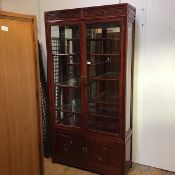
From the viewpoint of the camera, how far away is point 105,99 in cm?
289

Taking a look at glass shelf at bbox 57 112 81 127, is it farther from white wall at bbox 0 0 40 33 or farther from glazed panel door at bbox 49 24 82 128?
white wall at bbox 0 0 40 33

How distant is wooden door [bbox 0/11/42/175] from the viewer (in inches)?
72.7

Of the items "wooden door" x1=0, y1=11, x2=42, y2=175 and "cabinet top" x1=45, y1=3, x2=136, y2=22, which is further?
"cabinet top" x1=45, y1=3, x2=136, y2=22

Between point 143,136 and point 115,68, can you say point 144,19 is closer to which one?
point 115,68

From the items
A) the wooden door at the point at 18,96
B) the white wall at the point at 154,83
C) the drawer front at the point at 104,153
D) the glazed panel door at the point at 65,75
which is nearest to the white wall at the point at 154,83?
the white wall at the point at 154,83

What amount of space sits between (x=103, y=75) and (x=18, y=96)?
1.20 m

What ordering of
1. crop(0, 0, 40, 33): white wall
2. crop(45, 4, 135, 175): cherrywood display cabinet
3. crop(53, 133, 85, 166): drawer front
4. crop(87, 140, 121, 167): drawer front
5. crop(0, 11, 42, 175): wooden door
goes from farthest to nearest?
crop(0, 0, 40, 33): white wall, crop(53, 133, 85, 166): drawer front, crop(87, 140, 121, 167): drawer front, crop(45, 4, 135, 175): cherrywood display cabinet, crop(0, 11, 42, 175): wooden door

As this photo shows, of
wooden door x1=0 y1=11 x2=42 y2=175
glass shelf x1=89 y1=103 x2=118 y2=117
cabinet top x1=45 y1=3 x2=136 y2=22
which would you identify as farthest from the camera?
glass shelf x1=89 y1=103 x2=118 y2=117

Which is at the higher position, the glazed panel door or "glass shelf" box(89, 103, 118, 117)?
the glazed panel door

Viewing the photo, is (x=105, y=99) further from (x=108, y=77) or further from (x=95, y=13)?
(x=95, y=13)

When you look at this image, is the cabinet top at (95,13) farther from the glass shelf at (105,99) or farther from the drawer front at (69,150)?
the drawer front at (69,150)

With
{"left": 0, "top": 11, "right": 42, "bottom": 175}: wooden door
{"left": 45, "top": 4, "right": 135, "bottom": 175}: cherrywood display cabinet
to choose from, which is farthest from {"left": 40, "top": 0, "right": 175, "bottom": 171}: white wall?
{"left": 0, "top": 11, "right": 42, "bottom": 175}: wooden door

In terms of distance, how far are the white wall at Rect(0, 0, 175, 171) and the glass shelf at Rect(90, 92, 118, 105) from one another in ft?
1.17

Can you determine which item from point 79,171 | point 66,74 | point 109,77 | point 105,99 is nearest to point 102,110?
point 105,99
